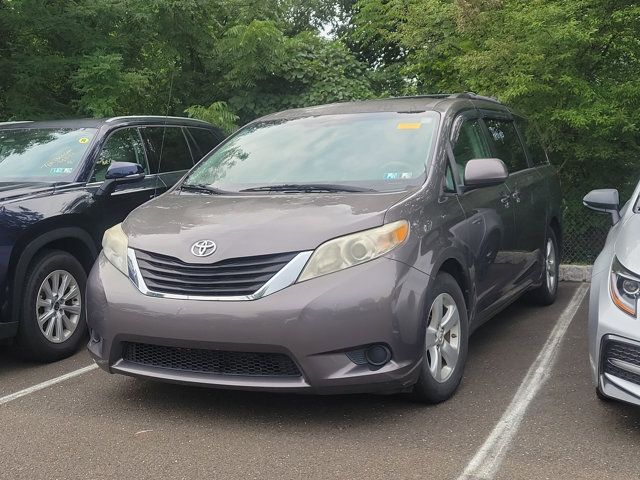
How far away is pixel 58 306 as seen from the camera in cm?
534

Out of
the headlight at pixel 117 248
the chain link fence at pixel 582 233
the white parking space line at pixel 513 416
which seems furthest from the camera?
the chain link fence at pixel 582 233

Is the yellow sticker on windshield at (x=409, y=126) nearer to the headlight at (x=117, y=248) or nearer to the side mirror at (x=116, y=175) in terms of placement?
the headlight at (x=117, y=248)

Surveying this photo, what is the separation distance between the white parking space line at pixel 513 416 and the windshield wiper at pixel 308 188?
148 centimetres

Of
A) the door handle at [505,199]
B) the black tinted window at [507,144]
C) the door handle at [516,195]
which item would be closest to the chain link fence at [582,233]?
the black tinted window at [507,144]

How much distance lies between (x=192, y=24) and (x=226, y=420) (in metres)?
9.71

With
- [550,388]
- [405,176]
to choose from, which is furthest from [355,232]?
[550,388]

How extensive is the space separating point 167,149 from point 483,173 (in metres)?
3.37

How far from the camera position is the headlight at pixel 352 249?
3717 mm

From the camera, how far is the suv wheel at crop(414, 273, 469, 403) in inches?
158

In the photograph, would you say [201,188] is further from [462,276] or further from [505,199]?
[505,199]

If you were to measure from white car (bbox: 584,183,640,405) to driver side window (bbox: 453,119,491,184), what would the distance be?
51.2 inches

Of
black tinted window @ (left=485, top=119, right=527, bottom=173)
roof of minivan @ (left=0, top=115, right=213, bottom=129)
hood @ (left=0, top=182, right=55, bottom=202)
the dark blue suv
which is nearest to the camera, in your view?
the dark blue suv

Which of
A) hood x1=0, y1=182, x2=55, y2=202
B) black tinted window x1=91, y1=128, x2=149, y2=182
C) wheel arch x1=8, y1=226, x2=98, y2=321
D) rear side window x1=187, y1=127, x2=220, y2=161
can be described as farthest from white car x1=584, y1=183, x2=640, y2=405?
rear side window x1=187, y1=127, x2=220, y2=161

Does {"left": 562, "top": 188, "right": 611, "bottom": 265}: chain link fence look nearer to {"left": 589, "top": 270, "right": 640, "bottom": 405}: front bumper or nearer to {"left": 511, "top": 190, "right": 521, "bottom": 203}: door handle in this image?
{"left": 511, "top": 190, "right": 521, "bottom": 203}: door handle
